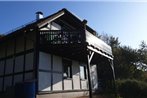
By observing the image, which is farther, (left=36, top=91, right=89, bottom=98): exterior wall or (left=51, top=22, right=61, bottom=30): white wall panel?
(left=51, top=22, right=61, bottom=30): white wall panel

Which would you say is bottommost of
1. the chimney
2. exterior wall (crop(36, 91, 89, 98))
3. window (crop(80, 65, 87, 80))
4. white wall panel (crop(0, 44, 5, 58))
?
exterior wall (crop(36, 91, 89, 98))

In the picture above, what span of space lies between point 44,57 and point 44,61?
10.5 inches

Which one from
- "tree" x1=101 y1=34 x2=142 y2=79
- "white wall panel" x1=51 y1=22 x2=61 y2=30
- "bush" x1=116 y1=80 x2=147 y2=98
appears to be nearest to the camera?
"white wall panel" x1=51 y1=22 x2=61 y2=30

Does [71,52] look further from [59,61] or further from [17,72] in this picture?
[17,72]

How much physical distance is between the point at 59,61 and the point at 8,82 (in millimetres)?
3718

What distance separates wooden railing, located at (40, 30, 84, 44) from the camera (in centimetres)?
1166

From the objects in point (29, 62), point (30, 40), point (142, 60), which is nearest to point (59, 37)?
point (30, 40)

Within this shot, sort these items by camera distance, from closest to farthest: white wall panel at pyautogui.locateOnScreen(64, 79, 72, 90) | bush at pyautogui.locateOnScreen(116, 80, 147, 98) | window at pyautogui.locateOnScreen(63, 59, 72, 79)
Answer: white wall panel at pyautogui.locateOnScreen(64, 79, 72, 90) < window at pyautogui.locateOnScreen(63, 59, 72, 79) < bush at pyautogui.locateOnScreen(116, 80, 147, 98)

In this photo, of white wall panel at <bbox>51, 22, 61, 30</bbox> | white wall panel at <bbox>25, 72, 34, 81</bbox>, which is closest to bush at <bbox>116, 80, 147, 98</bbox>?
white wall panel at <bbox>51, 22, 61, 30</bbox>

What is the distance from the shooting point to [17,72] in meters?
12.1

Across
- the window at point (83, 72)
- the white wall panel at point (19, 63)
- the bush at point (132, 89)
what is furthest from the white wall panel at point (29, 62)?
the bush at point (132, 89)

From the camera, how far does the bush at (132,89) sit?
704 inches

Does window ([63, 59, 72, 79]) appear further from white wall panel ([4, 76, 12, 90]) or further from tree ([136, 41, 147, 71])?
tree ([136, 41, 147, 71])

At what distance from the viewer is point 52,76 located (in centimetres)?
1210
